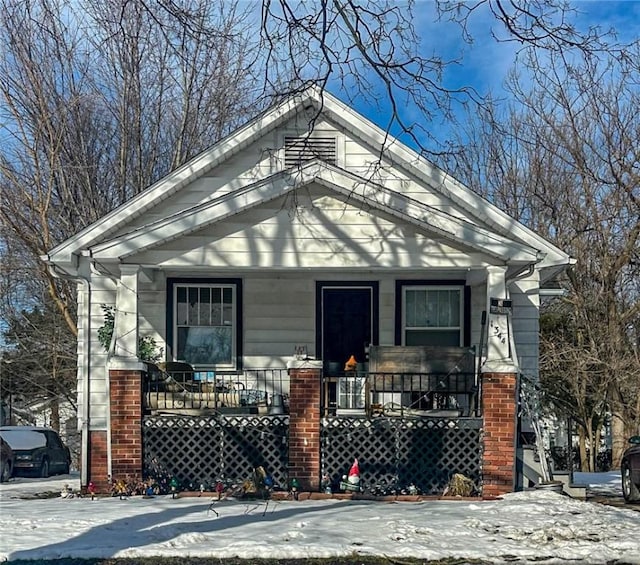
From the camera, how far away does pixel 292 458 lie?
12562 millimetres

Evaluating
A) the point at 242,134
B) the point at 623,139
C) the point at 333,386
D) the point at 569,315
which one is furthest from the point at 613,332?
the point at 242,134

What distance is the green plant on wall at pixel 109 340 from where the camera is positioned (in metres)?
14.6

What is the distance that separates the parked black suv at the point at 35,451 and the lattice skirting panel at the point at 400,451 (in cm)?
1229

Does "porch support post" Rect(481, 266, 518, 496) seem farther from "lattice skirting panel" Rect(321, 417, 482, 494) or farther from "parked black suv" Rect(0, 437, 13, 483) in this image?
"parked black suv" Rect(0, 437, 13, 483)

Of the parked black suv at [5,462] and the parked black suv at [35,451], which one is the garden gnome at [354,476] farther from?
the parked black suv at [35,451]

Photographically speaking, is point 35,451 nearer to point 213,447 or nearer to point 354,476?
point 213,447

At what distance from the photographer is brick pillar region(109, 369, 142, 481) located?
1259 cm

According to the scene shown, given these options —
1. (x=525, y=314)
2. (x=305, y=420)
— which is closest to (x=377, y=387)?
(x=305, y=420)

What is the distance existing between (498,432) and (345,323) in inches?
149

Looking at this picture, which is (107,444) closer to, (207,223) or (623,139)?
(207,223)

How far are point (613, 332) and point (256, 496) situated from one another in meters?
16.0

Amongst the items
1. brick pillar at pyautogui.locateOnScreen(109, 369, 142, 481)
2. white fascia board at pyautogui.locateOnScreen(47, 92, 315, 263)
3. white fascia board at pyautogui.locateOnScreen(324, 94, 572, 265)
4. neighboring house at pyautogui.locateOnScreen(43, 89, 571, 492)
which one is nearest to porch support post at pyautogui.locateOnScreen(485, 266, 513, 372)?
neighboring house at pyautogui.locateOnScreen(43, 89, 571, 492)

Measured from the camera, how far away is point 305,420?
41.1 ft

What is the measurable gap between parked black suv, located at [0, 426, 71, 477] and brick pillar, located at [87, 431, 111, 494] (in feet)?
30.6
